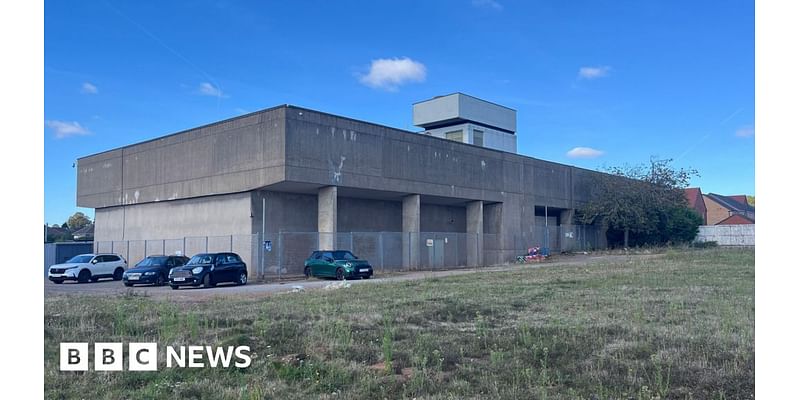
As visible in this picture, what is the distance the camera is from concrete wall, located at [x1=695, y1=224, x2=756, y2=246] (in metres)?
61.0

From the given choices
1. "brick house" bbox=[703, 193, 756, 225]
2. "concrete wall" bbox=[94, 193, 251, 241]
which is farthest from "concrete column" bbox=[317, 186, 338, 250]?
"brick house" bbox=[703, 193, 756, 225]

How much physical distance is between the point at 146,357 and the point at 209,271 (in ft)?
56.7

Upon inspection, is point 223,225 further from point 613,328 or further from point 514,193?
point 613,328

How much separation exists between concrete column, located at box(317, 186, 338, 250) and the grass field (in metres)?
17.4

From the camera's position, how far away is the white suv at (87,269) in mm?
31094

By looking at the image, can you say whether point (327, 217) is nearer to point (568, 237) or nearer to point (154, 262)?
point (154, 262)

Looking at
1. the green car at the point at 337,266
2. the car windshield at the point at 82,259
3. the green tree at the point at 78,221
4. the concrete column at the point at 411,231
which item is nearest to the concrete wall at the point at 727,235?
the concrete column at the point at 411,231

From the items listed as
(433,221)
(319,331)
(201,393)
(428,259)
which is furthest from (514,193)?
(201,393)

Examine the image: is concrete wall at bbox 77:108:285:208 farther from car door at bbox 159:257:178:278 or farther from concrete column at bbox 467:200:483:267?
concrete column at bbox 467:200:483:267

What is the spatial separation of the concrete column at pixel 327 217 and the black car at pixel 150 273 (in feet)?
25.9

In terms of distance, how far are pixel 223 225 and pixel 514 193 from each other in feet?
71.1

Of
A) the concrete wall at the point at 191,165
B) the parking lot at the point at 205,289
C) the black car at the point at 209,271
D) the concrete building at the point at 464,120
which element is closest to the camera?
the parking lot at the point at 205,289

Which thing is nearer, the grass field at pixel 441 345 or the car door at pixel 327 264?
the grass field at pixel 441 345

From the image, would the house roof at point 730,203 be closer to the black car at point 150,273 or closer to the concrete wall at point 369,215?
the concrete wall at point 369,215
